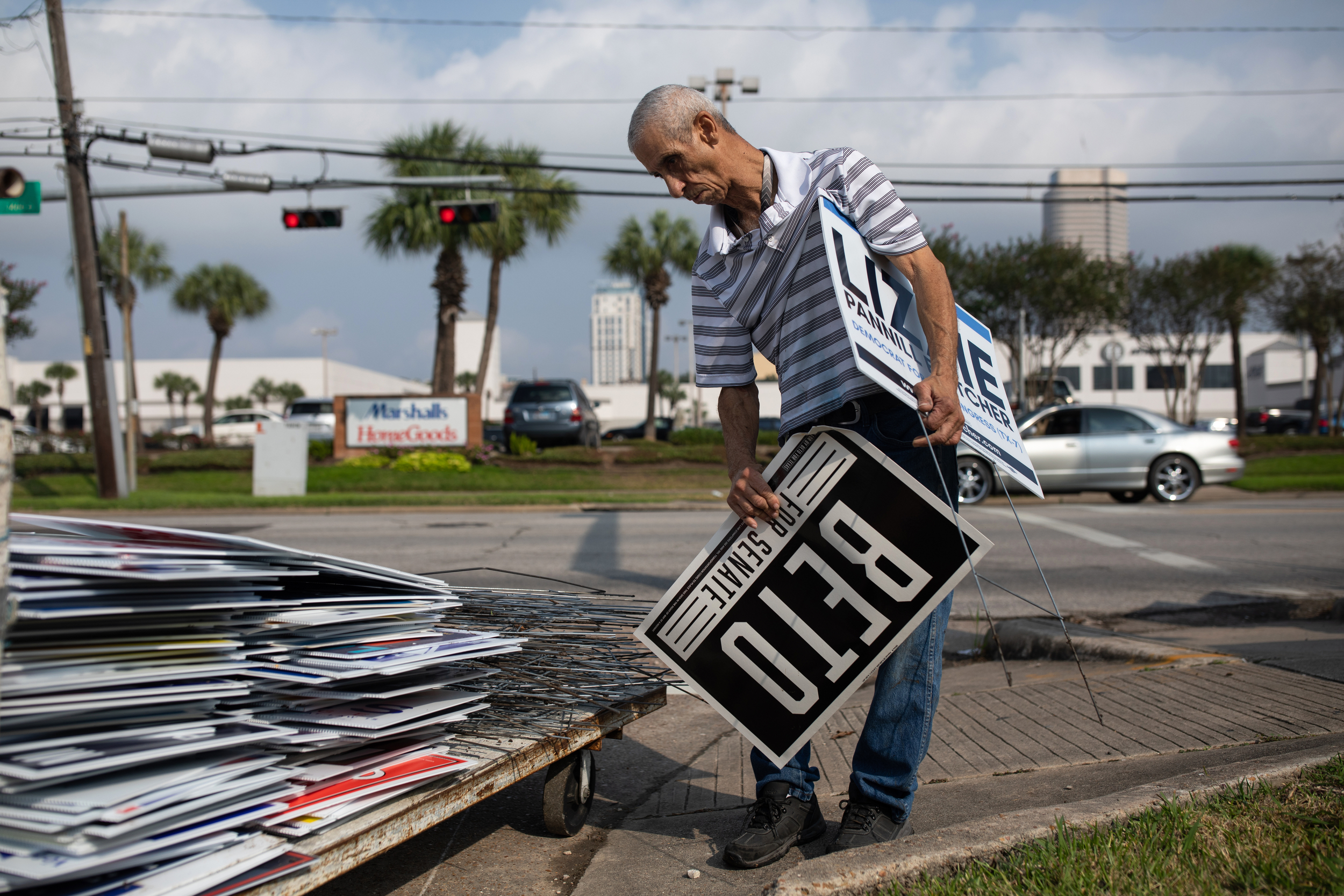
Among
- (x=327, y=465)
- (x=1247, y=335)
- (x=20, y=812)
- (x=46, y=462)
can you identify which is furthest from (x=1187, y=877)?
(x=1247, y=335)

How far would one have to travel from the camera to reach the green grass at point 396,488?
15.3 meters

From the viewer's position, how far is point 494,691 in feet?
8.43

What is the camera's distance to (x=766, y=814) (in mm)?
2490

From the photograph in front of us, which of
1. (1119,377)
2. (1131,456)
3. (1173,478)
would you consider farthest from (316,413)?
(1119,377)

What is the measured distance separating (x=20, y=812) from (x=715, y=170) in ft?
6.54

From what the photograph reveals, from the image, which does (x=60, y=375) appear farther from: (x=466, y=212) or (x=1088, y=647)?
(x=1088, y=647)

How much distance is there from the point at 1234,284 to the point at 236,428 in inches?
1759

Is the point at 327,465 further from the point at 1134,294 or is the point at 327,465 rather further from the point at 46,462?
the point at 1134,294

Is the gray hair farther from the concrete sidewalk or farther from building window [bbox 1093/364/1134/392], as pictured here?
building window [bbox 1093/364/1134/392]

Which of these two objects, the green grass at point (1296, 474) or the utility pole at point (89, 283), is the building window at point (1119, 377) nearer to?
the green grass at point (1296, 474)

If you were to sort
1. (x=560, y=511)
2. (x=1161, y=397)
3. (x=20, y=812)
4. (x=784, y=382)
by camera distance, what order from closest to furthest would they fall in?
(x=20, y=812) < (x=784, y=382) < (x=560, y=511) < (x=1161, y=397)

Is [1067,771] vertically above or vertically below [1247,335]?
below

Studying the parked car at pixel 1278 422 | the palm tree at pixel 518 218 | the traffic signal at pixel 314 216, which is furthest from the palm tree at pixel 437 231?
the parked car at pixel 1278 422

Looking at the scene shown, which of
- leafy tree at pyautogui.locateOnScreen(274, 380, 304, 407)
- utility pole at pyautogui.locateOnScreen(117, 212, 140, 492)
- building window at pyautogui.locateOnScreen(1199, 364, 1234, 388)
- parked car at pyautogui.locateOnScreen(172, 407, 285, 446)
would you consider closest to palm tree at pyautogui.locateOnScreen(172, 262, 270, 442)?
parked car at pyautogui.locateOnScreen(172, 407, 285, 446)
